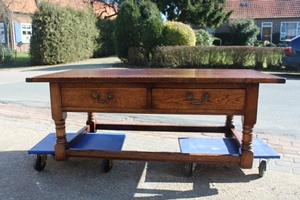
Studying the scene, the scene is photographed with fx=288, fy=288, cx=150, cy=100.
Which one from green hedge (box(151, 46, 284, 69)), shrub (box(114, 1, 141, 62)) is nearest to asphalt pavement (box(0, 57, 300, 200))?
green hedge (box(151, 46, 284, 69))

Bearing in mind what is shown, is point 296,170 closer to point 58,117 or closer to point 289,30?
point 58,117

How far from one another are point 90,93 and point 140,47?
38.7 ft

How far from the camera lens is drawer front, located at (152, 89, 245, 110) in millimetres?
2490

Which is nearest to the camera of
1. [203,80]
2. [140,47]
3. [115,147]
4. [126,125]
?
[203,80]

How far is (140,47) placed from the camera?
14.1m

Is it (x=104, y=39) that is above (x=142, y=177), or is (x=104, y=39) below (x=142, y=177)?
above

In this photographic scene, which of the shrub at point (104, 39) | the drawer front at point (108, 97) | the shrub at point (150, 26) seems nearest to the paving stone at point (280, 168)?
the drawer front at point (108, 97)

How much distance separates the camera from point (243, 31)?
2523 centimetres

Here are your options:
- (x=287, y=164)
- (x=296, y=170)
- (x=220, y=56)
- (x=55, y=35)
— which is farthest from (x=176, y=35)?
(x=296, y=170)

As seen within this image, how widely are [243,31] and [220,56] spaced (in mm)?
14221

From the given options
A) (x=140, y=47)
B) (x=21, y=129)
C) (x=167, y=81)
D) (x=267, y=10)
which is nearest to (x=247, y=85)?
(x=167, y=81)

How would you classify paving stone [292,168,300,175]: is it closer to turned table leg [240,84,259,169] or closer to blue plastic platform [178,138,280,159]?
blue plastic platform [178,138,280,159]

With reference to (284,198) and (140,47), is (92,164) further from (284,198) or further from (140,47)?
(140,47)

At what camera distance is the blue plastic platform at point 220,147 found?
279 centimetres
